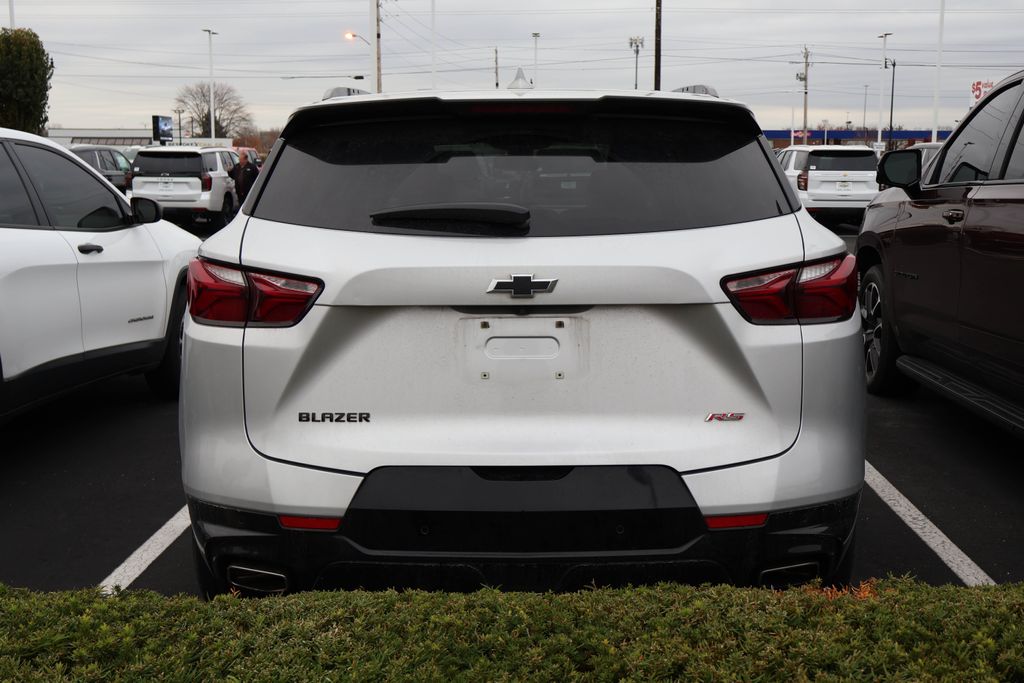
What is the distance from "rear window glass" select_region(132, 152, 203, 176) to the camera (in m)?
25.6

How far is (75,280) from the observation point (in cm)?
584

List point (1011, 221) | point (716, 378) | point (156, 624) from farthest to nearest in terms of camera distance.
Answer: point (1011, 221), point (716, 378), point (156, 624)

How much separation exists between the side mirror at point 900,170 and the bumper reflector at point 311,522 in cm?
431

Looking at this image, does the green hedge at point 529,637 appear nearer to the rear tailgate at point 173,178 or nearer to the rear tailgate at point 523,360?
the rear tailgate at point 523,360

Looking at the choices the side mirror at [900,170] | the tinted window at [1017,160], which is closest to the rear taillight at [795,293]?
the tinted window at [1017,160]

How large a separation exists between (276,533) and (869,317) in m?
5.40

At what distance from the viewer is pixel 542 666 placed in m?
2.36

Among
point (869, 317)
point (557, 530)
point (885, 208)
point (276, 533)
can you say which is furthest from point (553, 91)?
point (869, 317)

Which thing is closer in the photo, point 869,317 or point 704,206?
point 704,206

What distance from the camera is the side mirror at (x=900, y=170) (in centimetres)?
596

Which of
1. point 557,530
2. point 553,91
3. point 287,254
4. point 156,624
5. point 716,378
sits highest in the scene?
point 553,91

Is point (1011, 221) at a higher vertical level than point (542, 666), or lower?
higher

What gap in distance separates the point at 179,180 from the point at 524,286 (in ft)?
80.5

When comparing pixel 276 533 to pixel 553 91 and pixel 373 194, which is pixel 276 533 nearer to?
pixel 373 194
